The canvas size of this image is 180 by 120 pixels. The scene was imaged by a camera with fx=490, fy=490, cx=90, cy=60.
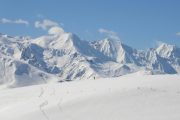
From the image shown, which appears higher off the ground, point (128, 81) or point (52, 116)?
point (128, 81)

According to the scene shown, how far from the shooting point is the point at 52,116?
3372 centimetres

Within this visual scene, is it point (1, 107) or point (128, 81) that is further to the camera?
point (128, 81)

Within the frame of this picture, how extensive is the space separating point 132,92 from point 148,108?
465 cm

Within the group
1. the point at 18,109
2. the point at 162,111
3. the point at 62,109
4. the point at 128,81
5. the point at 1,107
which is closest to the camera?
the point at 162,111

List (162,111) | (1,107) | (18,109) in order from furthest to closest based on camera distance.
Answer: (1,107) → (18,109) → (162,111)

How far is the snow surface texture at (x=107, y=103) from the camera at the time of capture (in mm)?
32875

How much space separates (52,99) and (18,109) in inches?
119

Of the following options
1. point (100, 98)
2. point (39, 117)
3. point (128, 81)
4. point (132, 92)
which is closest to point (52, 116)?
point (39, 117)

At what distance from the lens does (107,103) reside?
117 feet

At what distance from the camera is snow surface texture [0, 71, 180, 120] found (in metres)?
32.9

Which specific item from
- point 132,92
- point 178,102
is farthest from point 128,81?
point 178,102

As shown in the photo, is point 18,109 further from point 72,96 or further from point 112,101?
point 112,101

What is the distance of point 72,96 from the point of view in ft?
129

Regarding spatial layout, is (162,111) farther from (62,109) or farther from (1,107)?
(1,107)
